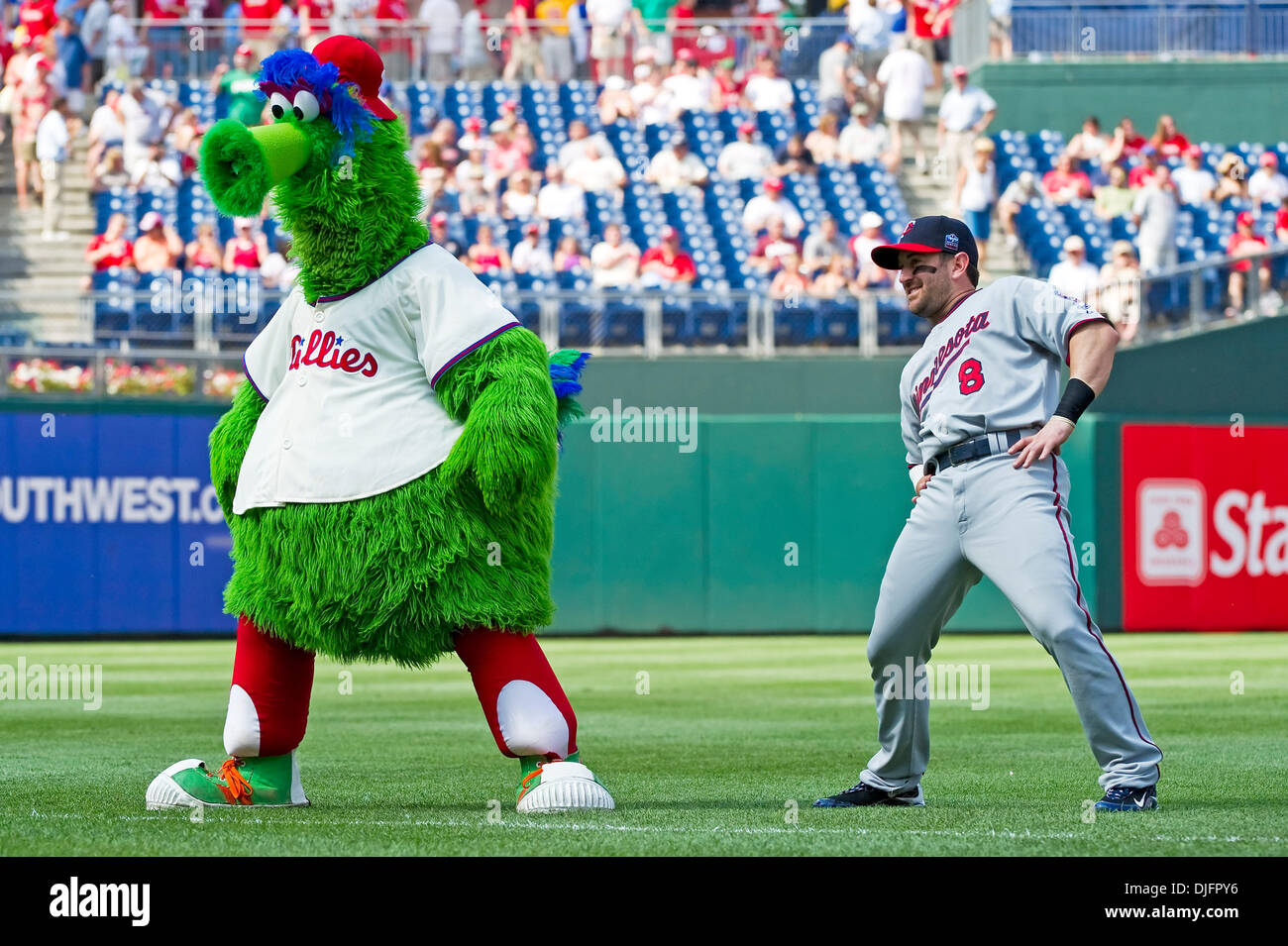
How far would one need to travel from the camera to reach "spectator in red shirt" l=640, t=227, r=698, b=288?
16750 millimetres

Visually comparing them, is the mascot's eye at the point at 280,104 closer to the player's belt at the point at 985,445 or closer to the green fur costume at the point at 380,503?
the green fur costume at the point at 380,503

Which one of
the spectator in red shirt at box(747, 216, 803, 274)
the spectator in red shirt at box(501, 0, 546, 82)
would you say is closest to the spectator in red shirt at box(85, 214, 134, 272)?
the spectator in red shirt at box(501, 0, 546, 82)

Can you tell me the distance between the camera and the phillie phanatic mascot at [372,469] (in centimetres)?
526

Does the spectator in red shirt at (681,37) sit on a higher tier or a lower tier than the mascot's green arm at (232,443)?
higher

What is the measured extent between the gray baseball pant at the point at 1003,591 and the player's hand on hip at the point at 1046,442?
9cm

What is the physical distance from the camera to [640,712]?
9.57m

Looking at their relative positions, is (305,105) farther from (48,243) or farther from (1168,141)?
(1168,141)

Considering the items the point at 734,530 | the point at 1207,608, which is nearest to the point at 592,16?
the point at 734,530

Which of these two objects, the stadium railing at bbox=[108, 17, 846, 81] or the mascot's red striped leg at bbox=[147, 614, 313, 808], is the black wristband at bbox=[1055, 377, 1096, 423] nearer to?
the mascot's red striped leg at bbox=[147, 614, 313, 808]

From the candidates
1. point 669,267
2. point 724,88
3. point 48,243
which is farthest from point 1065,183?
point 48,243

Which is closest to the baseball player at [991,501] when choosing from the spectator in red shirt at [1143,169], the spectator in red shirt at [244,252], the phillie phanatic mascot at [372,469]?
the phillie phanatic mascot at [372,469]
